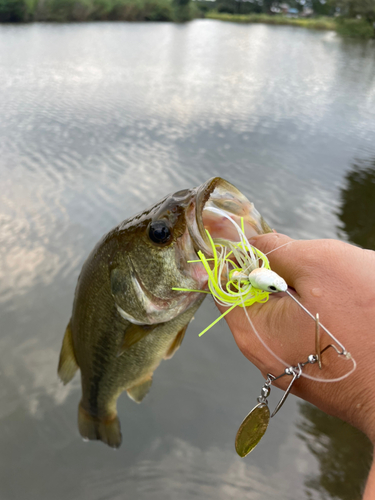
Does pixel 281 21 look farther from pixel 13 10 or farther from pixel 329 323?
pixel 329 323

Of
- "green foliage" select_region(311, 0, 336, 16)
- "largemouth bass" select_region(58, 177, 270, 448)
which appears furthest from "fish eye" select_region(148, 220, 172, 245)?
"green foliage" select_region(311, 0, 336, 16)

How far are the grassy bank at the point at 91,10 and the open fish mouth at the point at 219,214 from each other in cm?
3240

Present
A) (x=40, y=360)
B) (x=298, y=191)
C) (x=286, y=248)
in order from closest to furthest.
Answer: (x=286, y=248)
(x=40, y=360)
(x=298, y=191)

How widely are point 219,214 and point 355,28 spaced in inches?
1700

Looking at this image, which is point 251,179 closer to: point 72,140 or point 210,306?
point 210,306

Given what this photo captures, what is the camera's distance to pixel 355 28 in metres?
34.4

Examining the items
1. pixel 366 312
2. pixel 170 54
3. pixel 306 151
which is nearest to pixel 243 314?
pixel 366 312

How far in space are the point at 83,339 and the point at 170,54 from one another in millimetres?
20898

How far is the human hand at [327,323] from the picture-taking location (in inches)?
38.4

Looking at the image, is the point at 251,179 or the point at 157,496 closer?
the point at 157,496

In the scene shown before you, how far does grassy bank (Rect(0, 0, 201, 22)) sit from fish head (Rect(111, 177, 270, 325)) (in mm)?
32245

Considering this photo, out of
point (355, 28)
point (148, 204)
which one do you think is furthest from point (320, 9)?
point (148, 204)

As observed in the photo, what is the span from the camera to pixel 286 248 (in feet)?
4.11

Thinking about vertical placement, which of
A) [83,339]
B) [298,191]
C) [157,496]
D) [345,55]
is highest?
[345,55]
